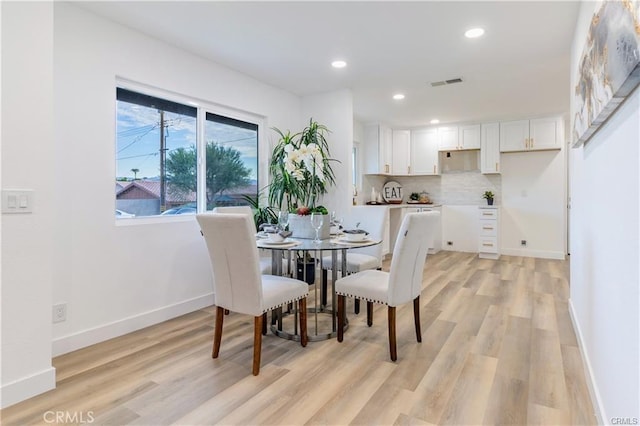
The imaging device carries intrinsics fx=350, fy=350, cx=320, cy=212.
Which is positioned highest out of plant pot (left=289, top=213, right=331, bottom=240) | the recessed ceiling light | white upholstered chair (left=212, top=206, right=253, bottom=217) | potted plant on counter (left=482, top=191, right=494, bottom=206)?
the recessed ceiling light

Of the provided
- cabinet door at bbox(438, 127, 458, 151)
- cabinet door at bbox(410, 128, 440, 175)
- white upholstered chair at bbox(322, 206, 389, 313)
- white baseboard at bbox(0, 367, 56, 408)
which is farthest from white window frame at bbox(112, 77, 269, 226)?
cabinet door at bbox(438, 127, 458, 151)

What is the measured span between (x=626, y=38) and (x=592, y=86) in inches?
26.4

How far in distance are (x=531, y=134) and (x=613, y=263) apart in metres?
5.41

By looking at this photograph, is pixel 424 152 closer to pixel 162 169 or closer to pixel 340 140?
pixel 340 140

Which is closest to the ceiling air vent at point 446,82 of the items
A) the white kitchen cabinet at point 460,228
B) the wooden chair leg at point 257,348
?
the white kitchen cabinet at point 460,228

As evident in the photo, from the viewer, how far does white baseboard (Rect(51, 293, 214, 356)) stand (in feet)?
7.93

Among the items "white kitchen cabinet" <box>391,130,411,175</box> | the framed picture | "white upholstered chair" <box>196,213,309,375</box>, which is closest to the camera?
the framed picture

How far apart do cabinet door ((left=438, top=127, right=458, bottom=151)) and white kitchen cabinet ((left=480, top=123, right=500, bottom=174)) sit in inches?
17.8

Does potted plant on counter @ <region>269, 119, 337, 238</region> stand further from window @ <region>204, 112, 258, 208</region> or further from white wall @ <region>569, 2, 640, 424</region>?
white wall @ <region>569, 2, 640, 424</region>

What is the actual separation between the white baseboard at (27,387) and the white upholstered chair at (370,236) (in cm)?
202

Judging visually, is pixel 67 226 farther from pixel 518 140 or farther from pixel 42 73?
pixel 518 140

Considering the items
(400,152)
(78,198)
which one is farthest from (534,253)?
(78,198)

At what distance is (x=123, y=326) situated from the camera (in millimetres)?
2766

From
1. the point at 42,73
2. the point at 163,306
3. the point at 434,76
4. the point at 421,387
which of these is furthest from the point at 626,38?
the point at 163,306
